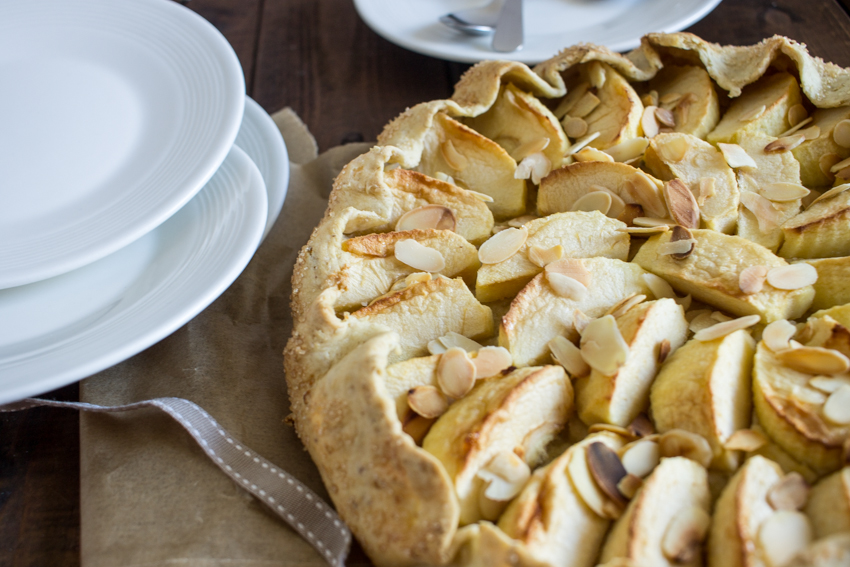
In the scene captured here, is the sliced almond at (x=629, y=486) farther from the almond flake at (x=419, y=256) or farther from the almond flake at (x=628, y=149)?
the almond flake at (x=628, y=149)

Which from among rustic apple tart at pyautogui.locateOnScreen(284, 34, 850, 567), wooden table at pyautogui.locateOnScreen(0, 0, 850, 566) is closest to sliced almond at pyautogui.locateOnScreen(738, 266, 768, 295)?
rustic apple tart at pyautogui.locateOnScreen(284, 34, 850, 567)

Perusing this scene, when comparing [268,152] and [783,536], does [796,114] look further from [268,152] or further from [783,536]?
[268,152]

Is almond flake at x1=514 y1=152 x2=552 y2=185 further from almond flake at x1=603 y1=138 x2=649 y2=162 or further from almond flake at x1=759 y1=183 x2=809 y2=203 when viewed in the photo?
almond flake at x1=759 y1=183 x2=809 y2=203

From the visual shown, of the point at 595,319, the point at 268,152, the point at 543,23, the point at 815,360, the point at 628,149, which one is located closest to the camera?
the point at 815,360

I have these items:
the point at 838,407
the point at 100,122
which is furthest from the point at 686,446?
the point at 100,122

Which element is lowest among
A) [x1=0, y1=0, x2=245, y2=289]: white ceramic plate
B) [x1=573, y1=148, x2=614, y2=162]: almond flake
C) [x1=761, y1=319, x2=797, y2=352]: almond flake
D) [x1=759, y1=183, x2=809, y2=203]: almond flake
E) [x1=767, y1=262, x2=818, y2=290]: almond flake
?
[x1=0, y1=0, x2=245, y2=289]: white ceramic plate

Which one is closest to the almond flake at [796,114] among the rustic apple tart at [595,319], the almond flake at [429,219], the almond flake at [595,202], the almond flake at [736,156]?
the rustic apple tart at [595,319]

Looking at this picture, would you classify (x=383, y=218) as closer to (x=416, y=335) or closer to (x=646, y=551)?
(x=416, y=335)
